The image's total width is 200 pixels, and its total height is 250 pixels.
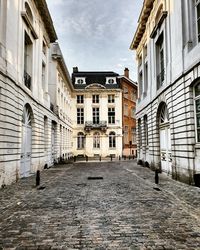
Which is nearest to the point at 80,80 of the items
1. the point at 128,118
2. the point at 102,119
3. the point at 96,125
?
the point at 102,119

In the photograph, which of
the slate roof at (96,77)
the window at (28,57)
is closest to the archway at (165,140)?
the window at (28,57)

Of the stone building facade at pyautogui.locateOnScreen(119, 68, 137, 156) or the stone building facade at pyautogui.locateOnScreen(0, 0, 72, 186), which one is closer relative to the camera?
the stone building facade at pyautogui.locateOnScreen(0, 0, 72, 186)

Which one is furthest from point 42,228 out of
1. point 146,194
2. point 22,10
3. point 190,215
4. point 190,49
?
point 22,10

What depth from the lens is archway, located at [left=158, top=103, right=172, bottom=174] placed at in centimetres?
1385

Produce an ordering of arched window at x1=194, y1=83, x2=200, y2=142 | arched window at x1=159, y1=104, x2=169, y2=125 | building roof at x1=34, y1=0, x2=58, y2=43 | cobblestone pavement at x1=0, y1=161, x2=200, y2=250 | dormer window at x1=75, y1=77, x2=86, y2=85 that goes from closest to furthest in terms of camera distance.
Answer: cobblestone pavement at x1=0, y1=161, x2=200, y2=250
arched window at x1=194, y1=83, x2=200, y2=142
arched window at x1=159, y1=104, x2=169, y2=125
building roof at x1=34, y1=0, x2=58, y2=43
dormer window at x1=75, y1=77, x2=86, y2=85

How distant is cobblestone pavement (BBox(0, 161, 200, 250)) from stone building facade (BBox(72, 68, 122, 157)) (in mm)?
30980

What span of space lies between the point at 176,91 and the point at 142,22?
10.4 m

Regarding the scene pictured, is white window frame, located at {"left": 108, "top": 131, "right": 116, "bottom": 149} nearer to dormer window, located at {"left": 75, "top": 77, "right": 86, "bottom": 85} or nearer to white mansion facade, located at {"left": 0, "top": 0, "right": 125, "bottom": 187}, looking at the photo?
dormer window, located at {"left": 75, "top": 77, "right": 86, "bottom": 85}

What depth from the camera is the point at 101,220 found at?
17.8 feet

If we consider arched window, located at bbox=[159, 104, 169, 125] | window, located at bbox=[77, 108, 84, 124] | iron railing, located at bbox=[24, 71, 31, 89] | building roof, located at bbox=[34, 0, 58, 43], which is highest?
building roof, located at bbox=[34, 0, 58, 43]

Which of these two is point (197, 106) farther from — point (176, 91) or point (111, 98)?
point (111, 98)

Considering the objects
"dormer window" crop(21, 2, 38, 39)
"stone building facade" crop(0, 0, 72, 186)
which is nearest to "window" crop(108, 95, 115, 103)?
"stone building facade" crop(0, 0, 72, 186)

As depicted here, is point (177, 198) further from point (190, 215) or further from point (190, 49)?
point (190, 49)

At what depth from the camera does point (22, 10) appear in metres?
13.1
